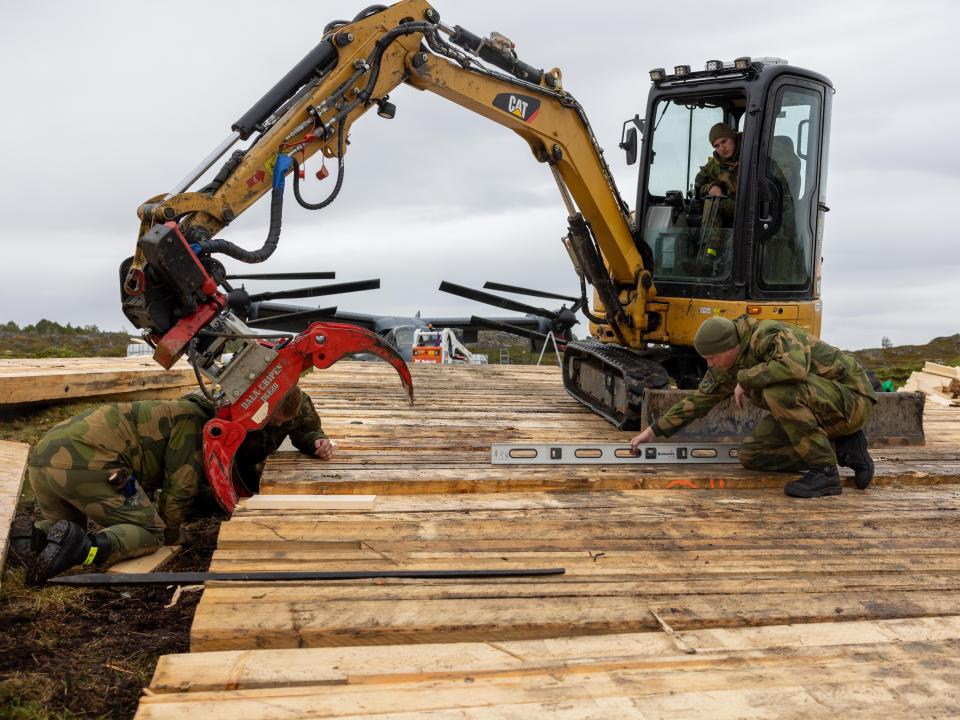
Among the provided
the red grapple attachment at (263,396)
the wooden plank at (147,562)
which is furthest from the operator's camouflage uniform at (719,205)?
the wooden plank at (147,562)

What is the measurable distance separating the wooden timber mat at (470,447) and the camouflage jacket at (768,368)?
392mm

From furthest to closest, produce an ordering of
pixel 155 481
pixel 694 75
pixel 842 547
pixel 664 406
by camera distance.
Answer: pixel 694 75 → pixel 664 406 → pixel 155 481 → pixel 842 547

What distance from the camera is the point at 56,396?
6.96 metres

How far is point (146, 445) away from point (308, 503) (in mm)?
1149

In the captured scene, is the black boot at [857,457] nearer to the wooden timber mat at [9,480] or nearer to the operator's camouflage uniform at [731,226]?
the operator's camouflage uniform at [731,226]

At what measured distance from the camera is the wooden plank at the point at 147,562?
4.30 metres

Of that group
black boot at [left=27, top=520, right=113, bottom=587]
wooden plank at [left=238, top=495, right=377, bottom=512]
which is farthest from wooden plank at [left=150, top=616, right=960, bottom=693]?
black boot at [left=27, top=520, right=113, bottom=587]

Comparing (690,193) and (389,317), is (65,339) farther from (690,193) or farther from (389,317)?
(690,193)

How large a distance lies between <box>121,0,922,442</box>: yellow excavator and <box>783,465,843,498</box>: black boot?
1.62 metres

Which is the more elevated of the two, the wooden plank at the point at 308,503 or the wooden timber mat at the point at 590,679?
the wooden plank at the point at 308,503

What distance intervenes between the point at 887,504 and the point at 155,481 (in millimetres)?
4037

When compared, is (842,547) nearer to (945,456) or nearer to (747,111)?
(945,456)

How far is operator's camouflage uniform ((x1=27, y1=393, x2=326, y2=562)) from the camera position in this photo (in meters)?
4.50

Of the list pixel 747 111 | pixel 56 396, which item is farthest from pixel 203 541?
pixel 747 111
